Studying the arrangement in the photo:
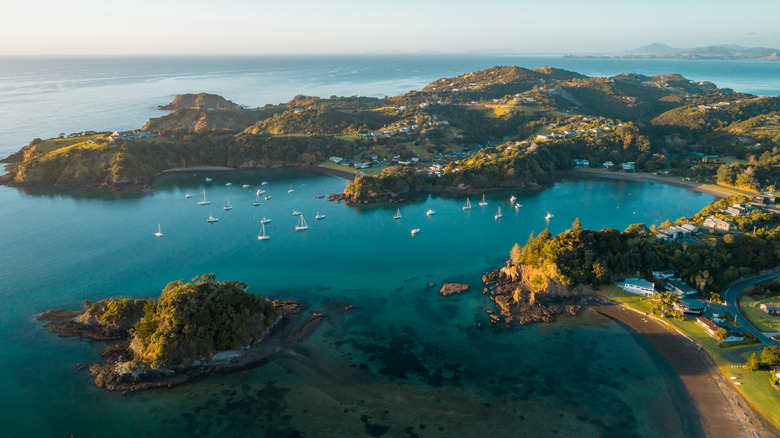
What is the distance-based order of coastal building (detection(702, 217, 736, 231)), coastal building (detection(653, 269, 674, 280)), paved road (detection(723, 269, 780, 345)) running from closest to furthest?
paved road (detection(723, 269, 780, 345)) < coastal building (detection(653, 269, 674, 280)) < coastal building (detection(702, 217, 736, 231))

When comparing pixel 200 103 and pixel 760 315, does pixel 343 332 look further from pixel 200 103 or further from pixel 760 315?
pixel 200 103

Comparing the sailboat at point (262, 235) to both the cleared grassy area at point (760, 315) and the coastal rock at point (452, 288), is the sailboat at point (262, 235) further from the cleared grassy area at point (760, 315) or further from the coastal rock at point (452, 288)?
the cleared grassy area at point (760, 315)

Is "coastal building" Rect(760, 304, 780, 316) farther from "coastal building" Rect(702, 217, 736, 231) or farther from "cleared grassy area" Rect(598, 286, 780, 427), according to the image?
"coastal building" Rect(702, 217, 736, 231)

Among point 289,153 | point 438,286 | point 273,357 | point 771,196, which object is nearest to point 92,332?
point 273,357

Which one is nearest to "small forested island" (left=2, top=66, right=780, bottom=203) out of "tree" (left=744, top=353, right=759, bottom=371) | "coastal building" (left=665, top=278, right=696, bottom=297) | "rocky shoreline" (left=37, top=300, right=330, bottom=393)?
"rocky shoreline" (left=37, top=300, right=330, bottom=393)

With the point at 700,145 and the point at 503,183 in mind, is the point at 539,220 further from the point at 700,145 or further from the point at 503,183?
the point at 700,145

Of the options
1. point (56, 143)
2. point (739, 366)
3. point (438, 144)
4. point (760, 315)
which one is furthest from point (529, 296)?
point (56, 143)
